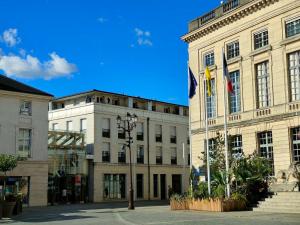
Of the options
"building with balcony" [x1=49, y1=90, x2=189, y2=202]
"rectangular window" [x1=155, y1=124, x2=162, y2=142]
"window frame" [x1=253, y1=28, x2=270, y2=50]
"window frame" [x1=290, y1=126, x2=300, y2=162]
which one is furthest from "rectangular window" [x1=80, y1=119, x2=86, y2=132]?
"window frame" [x1=290, y1=126, x2=300, y2=162]

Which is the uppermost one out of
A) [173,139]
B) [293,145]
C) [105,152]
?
[173,139]

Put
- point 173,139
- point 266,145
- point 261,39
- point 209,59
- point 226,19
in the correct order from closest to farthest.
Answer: point 266,145 < point 261,39 < point 226,19 < point 209,59 < point 173,139

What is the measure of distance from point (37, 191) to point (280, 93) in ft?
72.7

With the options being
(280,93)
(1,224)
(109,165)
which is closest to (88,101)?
(109,165)

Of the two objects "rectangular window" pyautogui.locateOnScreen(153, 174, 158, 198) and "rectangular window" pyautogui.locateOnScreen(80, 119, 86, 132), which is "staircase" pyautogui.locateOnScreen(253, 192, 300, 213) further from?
"rectangular window" pyautogui.locateOnScreen(153, 174, 158, 198)

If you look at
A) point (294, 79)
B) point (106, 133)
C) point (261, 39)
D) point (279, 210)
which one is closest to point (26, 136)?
point (106, 133)

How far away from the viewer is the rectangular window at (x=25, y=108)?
42125 mm

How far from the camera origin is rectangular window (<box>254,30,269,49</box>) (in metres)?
34.1

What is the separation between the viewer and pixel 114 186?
52.9 meters

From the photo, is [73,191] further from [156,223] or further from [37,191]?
[156,223]

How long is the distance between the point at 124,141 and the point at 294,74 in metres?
26.6

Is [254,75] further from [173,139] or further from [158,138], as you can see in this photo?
[173,139]

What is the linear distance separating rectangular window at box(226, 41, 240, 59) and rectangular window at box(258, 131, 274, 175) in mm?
6614

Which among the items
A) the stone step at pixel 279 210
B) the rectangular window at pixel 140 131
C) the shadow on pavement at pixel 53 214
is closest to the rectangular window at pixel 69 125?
the rectangular window at pixel 140 131
